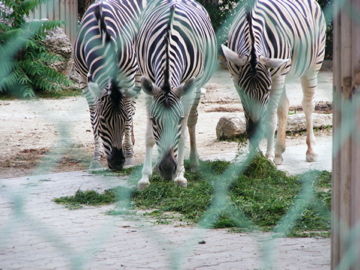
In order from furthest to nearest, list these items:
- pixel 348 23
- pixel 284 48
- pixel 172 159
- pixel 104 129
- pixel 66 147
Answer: pixel 66 147 → pixel 284 48 → pixel 104 129 → pixel 172 159 → pixel 348 23

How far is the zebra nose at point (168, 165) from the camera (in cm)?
457

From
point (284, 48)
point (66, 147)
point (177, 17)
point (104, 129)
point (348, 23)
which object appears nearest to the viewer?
point (348, 23)

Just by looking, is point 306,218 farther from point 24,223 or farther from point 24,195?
point 24,195

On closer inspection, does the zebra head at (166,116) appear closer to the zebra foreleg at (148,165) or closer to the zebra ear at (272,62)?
the zebra foreleg at (148,165)

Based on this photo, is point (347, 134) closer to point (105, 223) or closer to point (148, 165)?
point (105, 223)

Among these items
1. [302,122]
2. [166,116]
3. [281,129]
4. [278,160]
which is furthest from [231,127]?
[166,116]

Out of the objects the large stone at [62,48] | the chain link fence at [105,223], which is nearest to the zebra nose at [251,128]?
the chain link fence at [105,223]

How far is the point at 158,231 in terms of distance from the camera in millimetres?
3895

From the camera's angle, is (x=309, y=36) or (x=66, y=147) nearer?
(x=309, y=36)

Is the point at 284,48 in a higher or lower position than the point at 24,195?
higher

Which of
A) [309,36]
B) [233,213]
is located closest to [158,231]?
[233,213]

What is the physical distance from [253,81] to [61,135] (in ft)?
4.76

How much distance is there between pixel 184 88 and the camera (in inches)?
181

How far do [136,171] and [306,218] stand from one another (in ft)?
5.66
